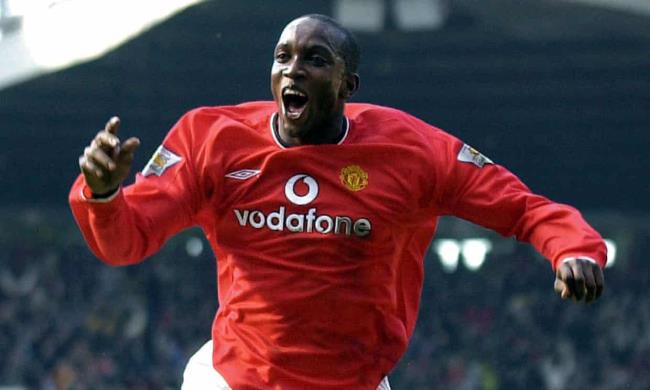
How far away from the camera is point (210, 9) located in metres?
19.9

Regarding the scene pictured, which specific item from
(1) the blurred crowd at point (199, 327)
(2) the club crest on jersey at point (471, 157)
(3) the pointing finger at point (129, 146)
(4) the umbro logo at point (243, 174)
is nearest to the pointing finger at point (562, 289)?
(2) the club crest on jersey at point (471, 157)

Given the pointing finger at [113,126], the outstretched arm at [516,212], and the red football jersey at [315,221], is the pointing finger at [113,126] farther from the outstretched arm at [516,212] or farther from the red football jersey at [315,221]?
the outstretched arm at [516,212]

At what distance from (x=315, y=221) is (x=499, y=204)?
0.60 metres

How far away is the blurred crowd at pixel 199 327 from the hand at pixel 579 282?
17141 mm

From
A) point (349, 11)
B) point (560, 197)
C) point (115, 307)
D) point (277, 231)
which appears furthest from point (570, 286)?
point (560, 197)

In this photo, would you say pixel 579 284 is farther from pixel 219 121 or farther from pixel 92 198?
pixel 92 198

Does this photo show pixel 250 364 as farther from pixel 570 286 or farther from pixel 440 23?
pixel 440 23

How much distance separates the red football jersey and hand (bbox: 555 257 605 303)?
0.20 meters

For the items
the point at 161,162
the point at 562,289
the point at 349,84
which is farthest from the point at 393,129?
the point at 562,289

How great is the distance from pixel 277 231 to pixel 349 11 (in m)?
15.5

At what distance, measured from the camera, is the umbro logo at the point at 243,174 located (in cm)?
452

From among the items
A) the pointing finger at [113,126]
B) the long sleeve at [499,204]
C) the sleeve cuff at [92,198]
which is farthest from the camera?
the long sleeve at [499,204]

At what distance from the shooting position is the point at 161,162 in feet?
14.5

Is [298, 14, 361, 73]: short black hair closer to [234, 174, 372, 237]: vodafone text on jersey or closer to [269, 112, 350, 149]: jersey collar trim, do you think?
[269, 112, 350, 149]: jersey collar trim
